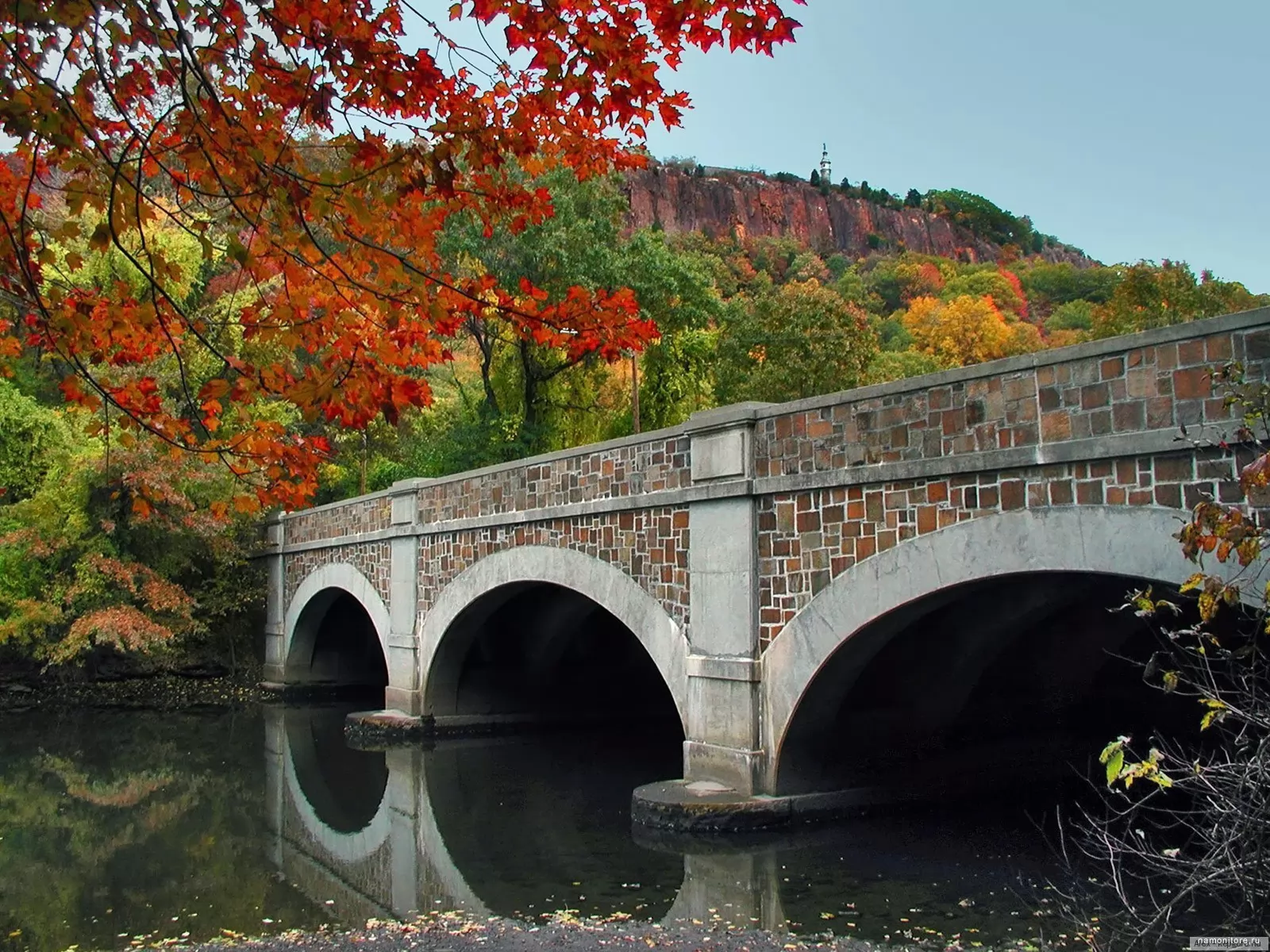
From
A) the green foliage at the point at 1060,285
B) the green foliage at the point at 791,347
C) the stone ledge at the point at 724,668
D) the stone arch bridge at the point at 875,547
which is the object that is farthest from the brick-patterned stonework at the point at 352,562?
the green foliage at the point at 1060,285

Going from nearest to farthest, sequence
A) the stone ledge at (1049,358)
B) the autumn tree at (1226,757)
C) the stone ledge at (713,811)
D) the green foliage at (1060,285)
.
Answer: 1. the autumn tree at (1226,757)
2. the stone ledge at (1049,358)
3. the stone ledge at (713,811)
4. the green foliage at (1060,285)

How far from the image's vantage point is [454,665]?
13133mm

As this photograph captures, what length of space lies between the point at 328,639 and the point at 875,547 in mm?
13844

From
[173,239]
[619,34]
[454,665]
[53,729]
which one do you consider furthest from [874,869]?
[173,239]

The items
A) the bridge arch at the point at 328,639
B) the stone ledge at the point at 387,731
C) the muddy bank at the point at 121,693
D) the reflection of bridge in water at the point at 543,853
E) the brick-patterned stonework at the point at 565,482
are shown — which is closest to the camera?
the reflection of bridge in water at the point at 543,853

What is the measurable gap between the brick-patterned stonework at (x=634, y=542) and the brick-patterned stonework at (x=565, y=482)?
18 centimetres

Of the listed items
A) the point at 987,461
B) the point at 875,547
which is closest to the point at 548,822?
the point at 875,547

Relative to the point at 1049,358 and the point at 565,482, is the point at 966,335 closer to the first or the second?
the point at 565,482

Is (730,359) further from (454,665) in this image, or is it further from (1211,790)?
(1211,790)

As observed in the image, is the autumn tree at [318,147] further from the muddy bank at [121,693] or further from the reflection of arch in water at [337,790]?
the muddy bank at [121,693]

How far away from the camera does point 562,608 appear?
13008 millimetres

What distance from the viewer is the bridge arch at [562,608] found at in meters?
8.75

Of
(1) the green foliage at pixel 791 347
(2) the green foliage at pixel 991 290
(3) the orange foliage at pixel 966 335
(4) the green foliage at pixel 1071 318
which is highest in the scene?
(2) the green foliage at pixel 991 290

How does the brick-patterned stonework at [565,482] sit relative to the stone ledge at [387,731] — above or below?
above
